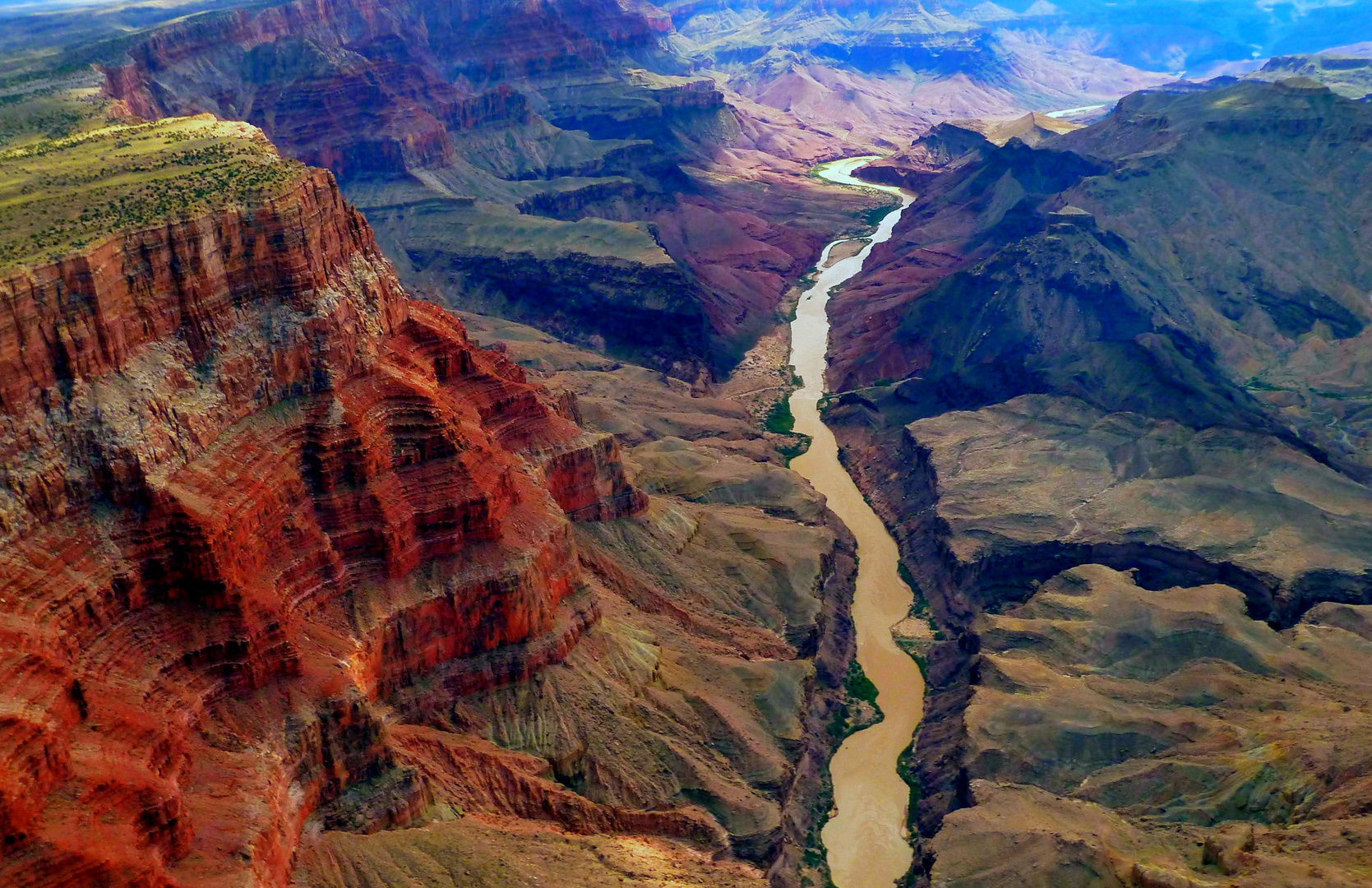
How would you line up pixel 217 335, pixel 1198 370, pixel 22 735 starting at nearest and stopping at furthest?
1. pixel 22 735
2. pixel 217 335
3. pixel 1198 370

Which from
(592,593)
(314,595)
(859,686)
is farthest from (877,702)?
(314,595)

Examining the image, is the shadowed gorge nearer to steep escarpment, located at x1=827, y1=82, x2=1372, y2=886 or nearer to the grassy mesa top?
steep escarpment, located at x1=827, y1=82, x2=1372, y2=886

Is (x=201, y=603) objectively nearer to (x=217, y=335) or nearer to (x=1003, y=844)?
(x=217, y=335)

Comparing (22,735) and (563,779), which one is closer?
(22,735)

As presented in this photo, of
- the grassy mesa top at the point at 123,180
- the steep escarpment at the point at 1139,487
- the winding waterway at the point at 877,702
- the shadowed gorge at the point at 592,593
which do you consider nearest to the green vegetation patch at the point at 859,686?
the shadowed gorge at the point at 592,593

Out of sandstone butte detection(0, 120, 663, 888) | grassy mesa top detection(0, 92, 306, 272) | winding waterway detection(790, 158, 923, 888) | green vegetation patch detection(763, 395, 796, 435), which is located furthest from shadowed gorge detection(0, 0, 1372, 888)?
green vegetation patch detection(763, 395, 796, 435)

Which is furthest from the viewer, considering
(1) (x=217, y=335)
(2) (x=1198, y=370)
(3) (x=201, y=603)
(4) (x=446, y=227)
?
(4) (x=446, y=227)

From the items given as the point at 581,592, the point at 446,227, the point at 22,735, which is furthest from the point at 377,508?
the point at 446,227

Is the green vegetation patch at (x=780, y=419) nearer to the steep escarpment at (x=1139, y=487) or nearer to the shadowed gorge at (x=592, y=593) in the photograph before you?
the shadowed gorge at (x=592, y=593)
